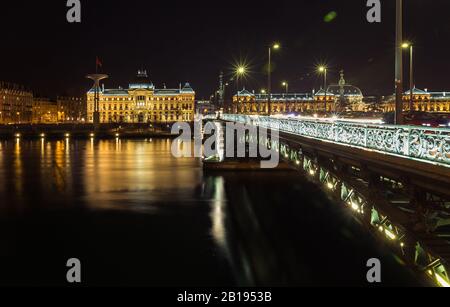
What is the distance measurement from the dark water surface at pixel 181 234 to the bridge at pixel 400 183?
2675mm

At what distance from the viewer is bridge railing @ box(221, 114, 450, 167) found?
46.7 ft

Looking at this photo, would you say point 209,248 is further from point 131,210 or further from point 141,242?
point 131,210

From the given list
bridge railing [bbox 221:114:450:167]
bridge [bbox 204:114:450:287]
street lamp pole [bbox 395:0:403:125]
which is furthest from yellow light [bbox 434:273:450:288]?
street lamp pole [bbox 395:0:403:125]

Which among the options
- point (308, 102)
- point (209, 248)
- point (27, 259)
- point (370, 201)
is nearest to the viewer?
point (370, 201)

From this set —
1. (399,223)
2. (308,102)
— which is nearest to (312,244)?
(399,223)

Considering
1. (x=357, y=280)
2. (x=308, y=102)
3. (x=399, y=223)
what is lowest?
(x=357, y=280)

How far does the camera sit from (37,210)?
34.8m

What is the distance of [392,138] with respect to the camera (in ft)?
56.7

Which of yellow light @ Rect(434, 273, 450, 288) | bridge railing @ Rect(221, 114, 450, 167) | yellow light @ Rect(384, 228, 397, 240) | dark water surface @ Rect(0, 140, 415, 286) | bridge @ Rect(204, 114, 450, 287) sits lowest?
dark water surface @ Rect(0, 140, 415, 286)

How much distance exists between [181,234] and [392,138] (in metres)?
13.2

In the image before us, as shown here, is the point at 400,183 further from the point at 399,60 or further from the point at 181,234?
the point at 181,234

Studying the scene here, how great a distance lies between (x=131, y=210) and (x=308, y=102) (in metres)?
161

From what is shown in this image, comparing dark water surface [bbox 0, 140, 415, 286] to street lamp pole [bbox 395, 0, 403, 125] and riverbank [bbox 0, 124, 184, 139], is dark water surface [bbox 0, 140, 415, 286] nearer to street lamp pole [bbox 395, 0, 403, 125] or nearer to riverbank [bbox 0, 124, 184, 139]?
street lamp pole [bbox 395, 0, 403, 125]

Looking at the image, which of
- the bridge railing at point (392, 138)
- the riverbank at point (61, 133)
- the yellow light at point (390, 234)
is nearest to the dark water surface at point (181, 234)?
the yellow light at point (390, 234)
